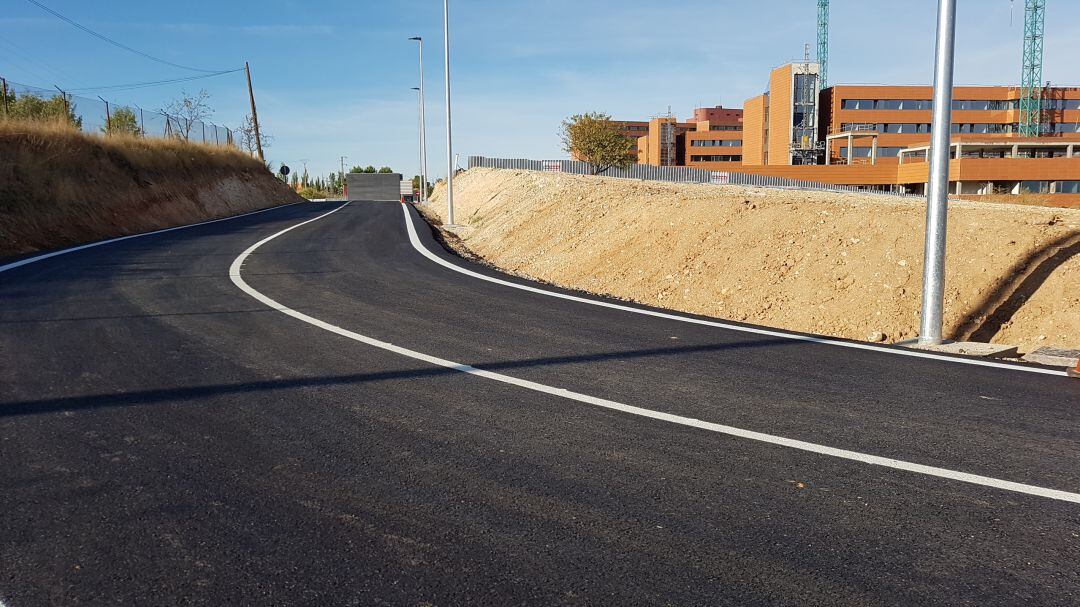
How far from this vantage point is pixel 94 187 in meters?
21.7

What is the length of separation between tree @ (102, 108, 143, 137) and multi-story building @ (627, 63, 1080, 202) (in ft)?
194

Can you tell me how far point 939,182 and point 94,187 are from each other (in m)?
22.9

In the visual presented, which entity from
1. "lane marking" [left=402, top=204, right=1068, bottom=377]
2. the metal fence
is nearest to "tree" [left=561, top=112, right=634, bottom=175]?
the metal fence

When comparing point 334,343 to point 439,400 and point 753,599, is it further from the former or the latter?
point 753,599

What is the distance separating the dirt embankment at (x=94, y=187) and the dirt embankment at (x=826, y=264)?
11.2m

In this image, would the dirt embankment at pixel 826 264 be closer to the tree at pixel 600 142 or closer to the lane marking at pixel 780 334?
the lane marking at pixel 780 334

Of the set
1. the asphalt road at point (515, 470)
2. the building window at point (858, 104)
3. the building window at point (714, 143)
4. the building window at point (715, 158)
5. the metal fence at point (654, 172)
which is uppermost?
the building window at point (858, 104)

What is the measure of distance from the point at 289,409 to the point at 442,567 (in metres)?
2.39

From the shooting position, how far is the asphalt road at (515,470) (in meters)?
2.93

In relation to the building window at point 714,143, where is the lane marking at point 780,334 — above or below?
below

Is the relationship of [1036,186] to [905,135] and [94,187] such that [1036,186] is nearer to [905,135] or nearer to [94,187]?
[905,135]

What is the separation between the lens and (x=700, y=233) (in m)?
→ 13.1

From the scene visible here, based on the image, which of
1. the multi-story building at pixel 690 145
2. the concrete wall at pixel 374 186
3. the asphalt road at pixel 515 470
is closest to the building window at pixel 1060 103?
the multi-story building at pixel 690 145

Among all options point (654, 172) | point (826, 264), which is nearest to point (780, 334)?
point (826, 264)
